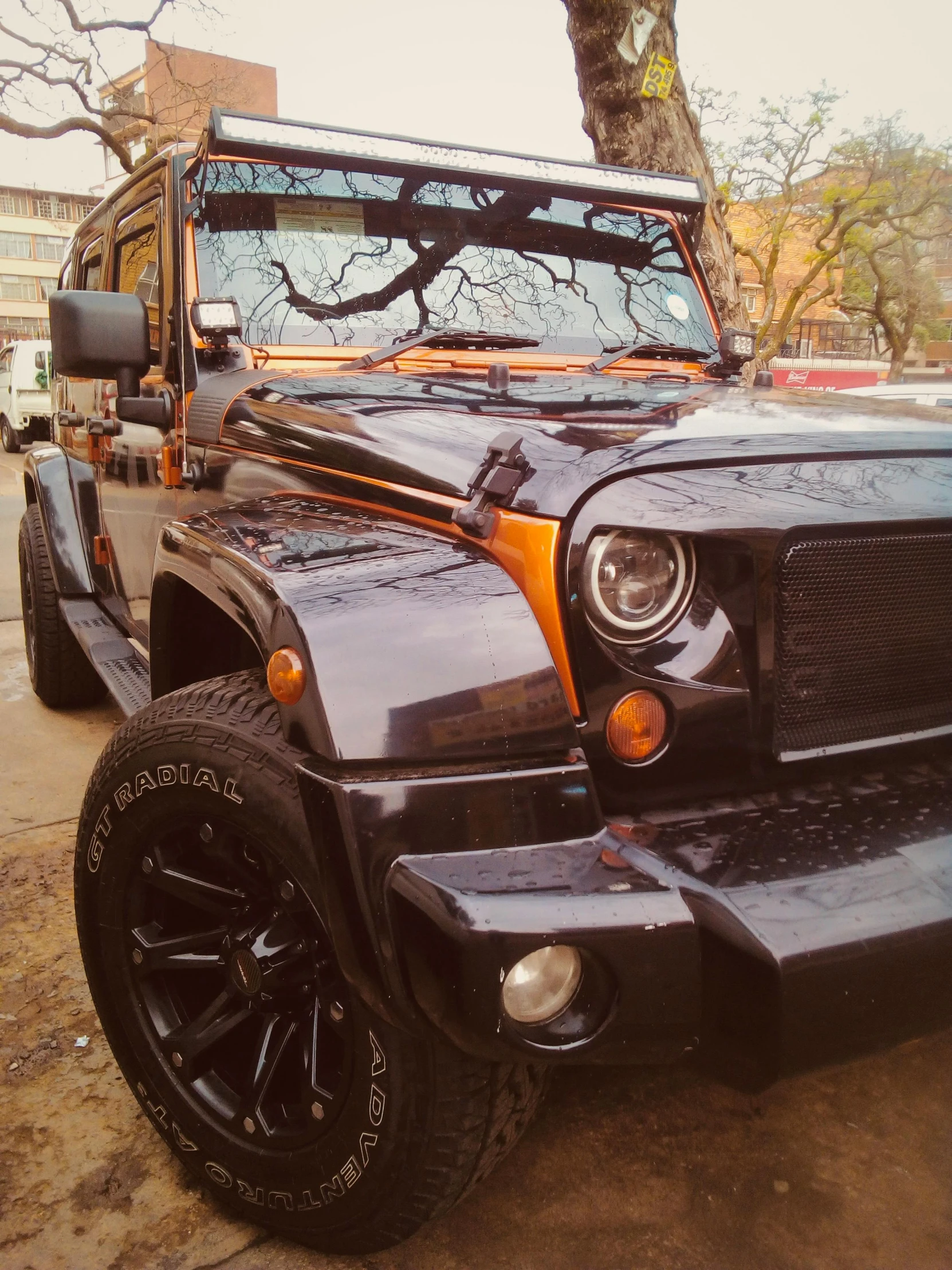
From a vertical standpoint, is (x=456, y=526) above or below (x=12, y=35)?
below

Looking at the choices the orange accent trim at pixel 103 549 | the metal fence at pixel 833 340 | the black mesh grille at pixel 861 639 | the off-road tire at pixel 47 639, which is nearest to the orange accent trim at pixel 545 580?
the black mesh grille at pixel 861 639

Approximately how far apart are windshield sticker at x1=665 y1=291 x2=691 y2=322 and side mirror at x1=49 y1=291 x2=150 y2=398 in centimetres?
154

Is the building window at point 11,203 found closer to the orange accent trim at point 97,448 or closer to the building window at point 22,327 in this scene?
the building window at point 22,327

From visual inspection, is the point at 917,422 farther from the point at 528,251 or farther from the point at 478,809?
the point at 528,251

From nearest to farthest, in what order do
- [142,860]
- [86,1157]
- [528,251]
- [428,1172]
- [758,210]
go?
[428,1172], [142,860], [86,1157], [528,251], [758,210]

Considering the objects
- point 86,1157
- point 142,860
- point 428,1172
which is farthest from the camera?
point 86,1157

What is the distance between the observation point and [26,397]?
21078mm

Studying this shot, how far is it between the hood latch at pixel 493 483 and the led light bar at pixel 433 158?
141cm

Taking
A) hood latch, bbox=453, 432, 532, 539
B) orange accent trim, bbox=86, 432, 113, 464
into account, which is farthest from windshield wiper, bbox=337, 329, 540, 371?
orange accent trim, bbox=86, 432, 113, 464

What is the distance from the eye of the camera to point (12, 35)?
1828 centimetres

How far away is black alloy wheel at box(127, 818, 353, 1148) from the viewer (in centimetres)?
163

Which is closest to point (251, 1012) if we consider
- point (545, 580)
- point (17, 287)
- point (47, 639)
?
point (545, 580)

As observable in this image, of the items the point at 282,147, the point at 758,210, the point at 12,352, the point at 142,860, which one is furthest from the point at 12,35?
the point at 142,860

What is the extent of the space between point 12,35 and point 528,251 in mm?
20042
